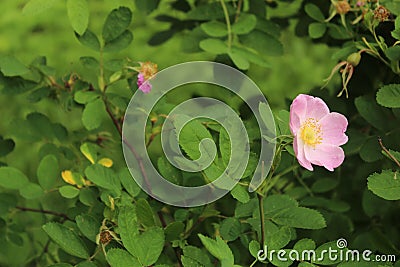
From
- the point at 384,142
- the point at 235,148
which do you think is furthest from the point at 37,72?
the point at 384,142

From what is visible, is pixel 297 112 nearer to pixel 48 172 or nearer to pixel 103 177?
pixel 103 177

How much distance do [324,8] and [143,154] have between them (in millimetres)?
554

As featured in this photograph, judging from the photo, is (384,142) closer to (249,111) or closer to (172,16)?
(249,111)

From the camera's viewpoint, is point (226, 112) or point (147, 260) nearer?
point (147, 260)

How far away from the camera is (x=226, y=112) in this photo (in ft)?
3.61

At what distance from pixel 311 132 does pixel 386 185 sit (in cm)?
13

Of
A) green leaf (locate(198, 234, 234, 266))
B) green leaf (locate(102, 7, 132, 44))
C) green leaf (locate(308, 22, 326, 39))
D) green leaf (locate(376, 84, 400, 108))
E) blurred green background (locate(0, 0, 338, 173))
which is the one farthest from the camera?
blurred green background (locate(0, 0, 338, 173))

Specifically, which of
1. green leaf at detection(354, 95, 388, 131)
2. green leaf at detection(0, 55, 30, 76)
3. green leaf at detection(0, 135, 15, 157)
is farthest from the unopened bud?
green leaf at detection(0, 135, 15, 157)

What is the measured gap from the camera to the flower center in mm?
924

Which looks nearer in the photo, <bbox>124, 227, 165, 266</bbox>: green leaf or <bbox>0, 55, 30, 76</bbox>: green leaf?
<bbox>124, 227, 165, 266</bbox>: green leaf

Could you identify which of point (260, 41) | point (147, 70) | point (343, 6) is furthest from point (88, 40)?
point (343, 6)

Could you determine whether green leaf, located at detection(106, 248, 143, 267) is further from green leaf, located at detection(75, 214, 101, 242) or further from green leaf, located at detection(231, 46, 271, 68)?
green leaf, located at detection(231, 46, 271, 68)

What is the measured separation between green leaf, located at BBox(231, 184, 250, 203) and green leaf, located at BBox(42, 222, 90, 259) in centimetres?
23

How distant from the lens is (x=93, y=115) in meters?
1.26
